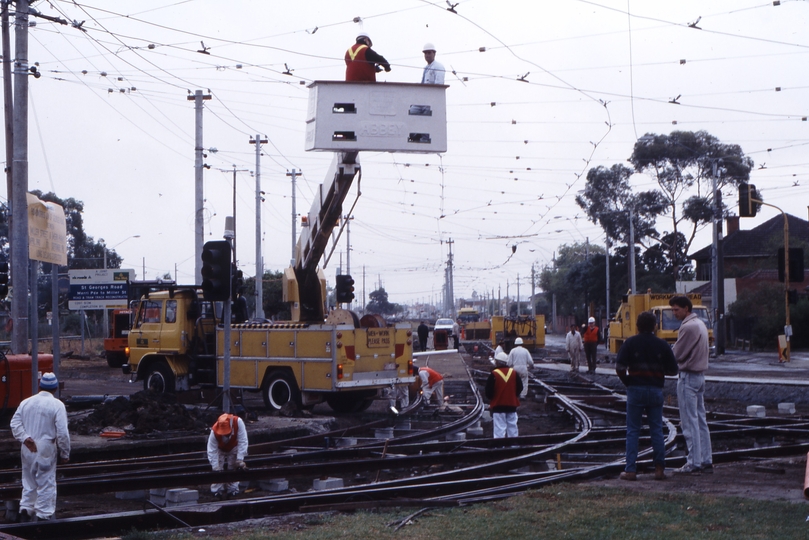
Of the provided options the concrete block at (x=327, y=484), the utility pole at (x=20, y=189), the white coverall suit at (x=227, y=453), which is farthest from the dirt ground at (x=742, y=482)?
the utility pole at (x=20, y=189)

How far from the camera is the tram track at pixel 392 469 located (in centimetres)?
792

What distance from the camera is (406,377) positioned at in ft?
64.3

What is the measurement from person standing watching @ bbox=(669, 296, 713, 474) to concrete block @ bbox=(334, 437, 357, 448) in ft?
19.3

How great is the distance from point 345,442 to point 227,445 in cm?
439

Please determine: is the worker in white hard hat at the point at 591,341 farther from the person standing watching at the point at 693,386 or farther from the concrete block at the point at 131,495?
the concrete block at the point at 131,495

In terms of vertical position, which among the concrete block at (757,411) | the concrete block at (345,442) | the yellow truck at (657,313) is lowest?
the concrete block at (345,442)

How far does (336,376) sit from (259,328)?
7.86 ft

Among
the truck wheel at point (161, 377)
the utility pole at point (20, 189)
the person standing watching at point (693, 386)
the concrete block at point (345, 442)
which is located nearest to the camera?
the person standing watching at point (693, 386)

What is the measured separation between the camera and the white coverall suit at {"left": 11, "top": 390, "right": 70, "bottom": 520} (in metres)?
8.38

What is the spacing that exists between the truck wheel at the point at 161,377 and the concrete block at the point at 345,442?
7.14 metres

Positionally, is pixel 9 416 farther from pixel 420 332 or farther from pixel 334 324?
pixel 420 332

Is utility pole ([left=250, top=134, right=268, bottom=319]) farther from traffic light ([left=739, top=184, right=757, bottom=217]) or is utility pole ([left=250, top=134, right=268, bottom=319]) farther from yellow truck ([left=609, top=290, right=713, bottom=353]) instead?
traffic light ([left=739, top=184, right=757, bottom=217])

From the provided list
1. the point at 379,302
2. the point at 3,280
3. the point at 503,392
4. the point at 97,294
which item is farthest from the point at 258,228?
the point at 379,302

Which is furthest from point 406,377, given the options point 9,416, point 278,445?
point 9,416
